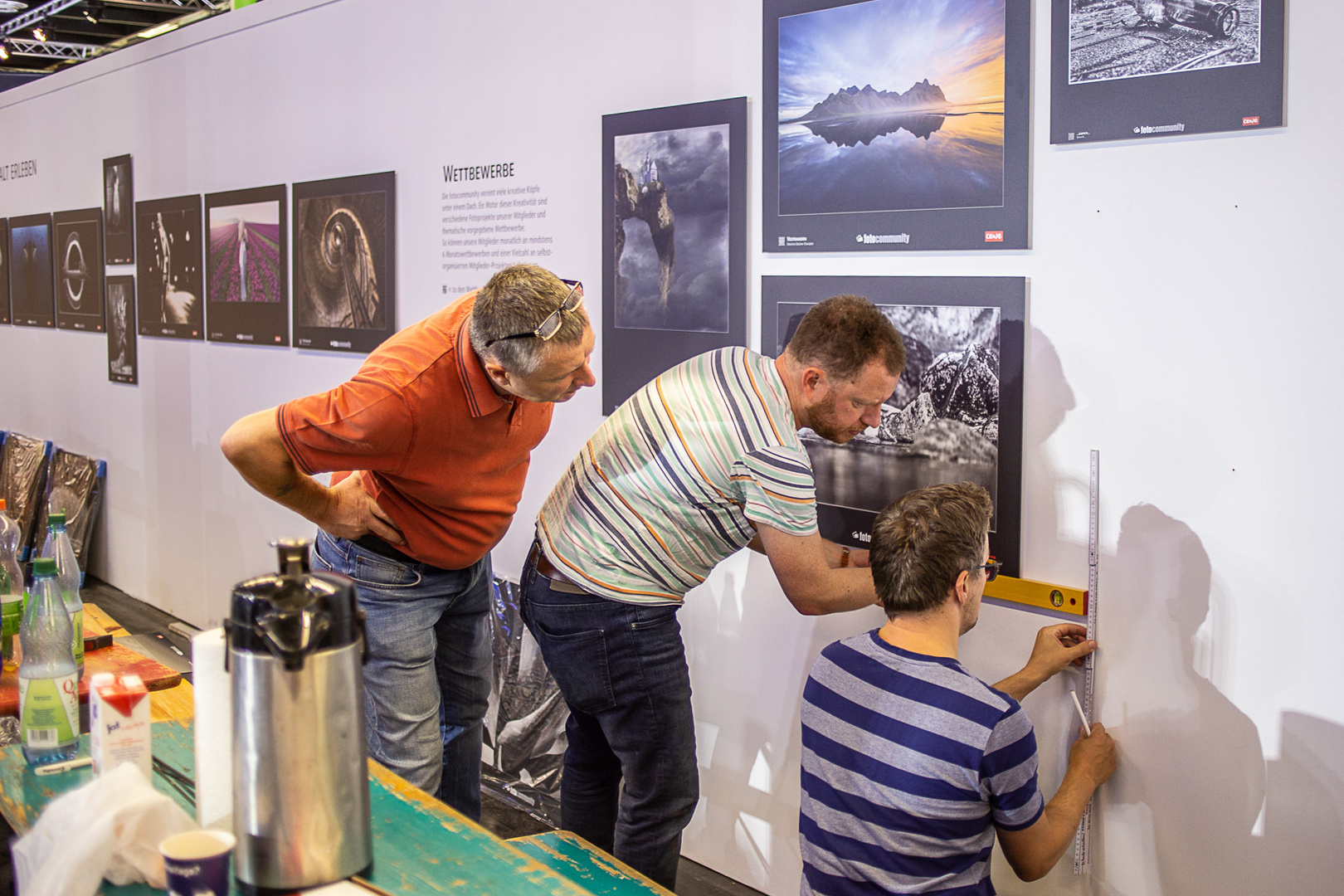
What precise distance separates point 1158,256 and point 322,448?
1671 millimetres

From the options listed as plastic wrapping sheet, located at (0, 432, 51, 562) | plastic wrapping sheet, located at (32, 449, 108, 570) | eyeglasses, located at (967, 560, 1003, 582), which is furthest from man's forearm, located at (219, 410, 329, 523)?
plastic wrapping sheet, located at (0, 432, 51, 562)

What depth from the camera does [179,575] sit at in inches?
222

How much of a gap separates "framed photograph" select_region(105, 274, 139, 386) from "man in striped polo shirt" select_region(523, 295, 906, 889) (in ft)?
14.6

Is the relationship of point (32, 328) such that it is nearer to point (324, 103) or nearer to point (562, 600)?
point (324, 103)

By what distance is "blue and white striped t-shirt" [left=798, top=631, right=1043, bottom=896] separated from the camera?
1.66 m

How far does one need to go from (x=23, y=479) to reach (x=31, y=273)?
4.53 feet

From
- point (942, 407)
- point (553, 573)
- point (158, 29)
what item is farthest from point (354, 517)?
point (158, 29)

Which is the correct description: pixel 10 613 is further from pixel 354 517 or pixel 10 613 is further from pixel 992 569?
pixel 992 569

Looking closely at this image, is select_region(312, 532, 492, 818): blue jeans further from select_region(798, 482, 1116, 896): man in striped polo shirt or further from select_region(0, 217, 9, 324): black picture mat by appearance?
select_region(0, 217, 9, 324): black picture mat

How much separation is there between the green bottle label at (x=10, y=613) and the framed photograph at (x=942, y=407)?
185 cm

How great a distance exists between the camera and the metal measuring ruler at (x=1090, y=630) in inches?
88.4

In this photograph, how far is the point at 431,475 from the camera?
2.27 m

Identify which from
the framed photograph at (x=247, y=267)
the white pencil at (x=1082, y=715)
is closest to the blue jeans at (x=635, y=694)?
the white pencil at (x=1082, y=715)

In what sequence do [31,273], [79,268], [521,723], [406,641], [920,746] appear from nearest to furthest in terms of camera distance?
[920,746] < [406,641] < [521,723] < [79,268] < [31,273]
